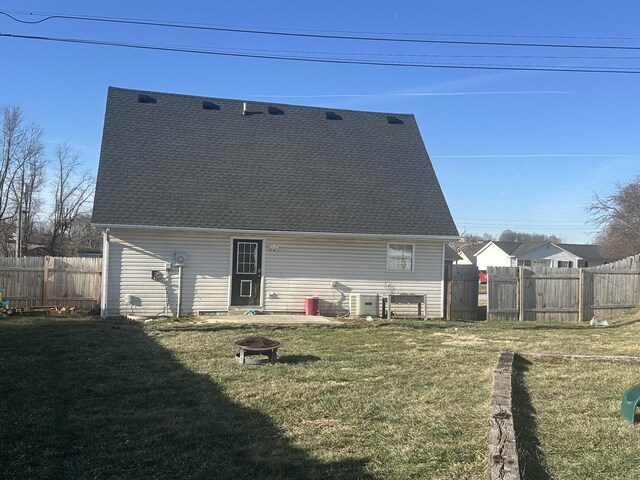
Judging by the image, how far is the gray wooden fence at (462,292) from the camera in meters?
16.8

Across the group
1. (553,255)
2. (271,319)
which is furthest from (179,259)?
(553,255)

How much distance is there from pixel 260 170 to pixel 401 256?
4989mm

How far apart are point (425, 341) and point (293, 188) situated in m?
7.10

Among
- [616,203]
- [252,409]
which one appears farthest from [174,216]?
[616,203]

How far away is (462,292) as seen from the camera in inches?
672

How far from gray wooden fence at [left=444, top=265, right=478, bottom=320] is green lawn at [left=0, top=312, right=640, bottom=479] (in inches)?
246

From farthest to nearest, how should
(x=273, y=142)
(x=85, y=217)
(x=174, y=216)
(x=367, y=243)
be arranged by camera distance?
(x=85, y=217)
(x=273, y=142)
(x=367, y=243)
(x=174, y=216)

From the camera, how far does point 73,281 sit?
1641 centimetres

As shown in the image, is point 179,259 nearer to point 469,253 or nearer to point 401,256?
point 401,256

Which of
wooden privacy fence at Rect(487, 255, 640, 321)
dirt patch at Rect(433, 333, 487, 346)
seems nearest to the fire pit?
dirt patch at Rect(433, 333, 487, 346)

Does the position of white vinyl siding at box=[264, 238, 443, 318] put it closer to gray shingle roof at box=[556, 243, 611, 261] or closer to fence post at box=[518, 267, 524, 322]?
fence post at box=[518, 267, 524, 322]

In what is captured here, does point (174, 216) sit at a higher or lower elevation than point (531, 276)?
higher

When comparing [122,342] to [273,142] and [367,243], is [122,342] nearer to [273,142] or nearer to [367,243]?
[367,243]

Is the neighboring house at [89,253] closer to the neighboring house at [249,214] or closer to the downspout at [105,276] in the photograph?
the neighboring house at [249,214]
